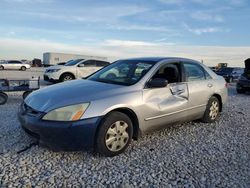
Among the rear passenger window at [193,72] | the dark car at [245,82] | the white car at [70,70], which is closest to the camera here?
the rear passenger window at [193,72]

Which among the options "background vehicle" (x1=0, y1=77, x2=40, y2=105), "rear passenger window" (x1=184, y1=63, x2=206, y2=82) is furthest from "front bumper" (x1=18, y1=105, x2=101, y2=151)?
"background vehicle" (x1=0, y1=77, x2=40, y2=105)

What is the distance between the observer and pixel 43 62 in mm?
52562

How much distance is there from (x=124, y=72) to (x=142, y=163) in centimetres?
188

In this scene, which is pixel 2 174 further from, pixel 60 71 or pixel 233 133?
pixel 60 71

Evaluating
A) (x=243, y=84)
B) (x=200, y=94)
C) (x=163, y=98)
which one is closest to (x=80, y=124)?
(x=163, y=98)

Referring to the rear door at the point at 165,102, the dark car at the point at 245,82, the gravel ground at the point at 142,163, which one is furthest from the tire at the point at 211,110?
the dark car at the point at 245,82

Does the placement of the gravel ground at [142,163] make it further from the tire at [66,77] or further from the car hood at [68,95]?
the tire at [66,77]

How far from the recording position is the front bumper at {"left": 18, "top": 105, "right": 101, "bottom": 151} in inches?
148

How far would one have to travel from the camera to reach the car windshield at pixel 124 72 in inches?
190

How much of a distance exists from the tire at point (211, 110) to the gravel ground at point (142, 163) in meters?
0.78

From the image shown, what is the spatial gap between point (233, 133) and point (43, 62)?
50.6 meters

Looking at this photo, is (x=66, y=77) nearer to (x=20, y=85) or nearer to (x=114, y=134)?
(x=20, y=85)

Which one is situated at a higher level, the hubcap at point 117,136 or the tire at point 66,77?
the tire at point 66,77

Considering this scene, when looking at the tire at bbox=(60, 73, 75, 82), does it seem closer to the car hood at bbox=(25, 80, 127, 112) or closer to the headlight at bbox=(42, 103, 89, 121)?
the car hood at bbox=(25, 80, 127, 112)
